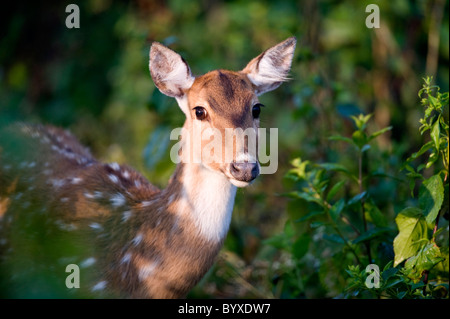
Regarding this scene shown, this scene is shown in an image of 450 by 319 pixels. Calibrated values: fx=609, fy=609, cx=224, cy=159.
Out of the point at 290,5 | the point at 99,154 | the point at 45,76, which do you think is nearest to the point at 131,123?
the point at 99,154

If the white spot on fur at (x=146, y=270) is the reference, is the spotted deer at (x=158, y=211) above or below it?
above

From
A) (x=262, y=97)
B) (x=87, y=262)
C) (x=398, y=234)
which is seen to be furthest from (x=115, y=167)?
(x=262, y=97)

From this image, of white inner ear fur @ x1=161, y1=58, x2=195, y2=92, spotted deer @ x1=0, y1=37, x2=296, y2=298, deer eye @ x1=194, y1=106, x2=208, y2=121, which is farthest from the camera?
white inner ear fur @ x1=161, y1=58, x2=195, y2=92

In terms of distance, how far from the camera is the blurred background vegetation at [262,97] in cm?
468

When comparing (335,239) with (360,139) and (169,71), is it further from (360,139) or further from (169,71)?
(169,71)

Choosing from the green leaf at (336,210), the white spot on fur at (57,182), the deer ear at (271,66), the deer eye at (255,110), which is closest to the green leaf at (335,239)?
the green leaf at (336,210)

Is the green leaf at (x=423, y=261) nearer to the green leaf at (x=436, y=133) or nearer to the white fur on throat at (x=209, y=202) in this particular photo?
the green leaf at (x=436, y=133)

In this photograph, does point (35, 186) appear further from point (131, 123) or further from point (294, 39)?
point (131, 123)

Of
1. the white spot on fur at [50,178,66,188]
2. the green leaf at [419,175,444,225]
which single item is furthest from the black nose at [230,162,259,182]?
the white spot on fur at [50,178,66,188]

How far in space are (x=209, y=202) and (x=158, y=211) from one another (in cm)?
34

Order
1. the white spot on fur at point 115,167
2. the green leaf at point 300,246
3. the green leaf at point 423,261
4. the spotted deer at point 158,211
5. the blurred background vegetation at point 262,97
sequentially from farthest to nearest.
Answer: the blurred background vegetation at point 262,97
the white spot on fur at point 115,167
the green leaf at point 300,246
the spotted deer at point 158,211
the green leaf at point 423,261

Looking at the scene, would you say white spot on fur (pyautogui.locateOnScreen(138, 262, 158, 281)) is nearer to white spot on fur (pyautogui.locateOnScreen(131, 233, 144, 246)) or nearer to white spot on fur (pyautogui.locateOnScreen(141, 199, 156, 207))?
white spot on fur (pyautogui.locateOnScreen(131, 233, 144, 246))

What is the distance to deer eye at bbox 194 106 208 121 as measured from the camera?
339 cm

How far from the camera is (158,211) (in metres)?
3.47
